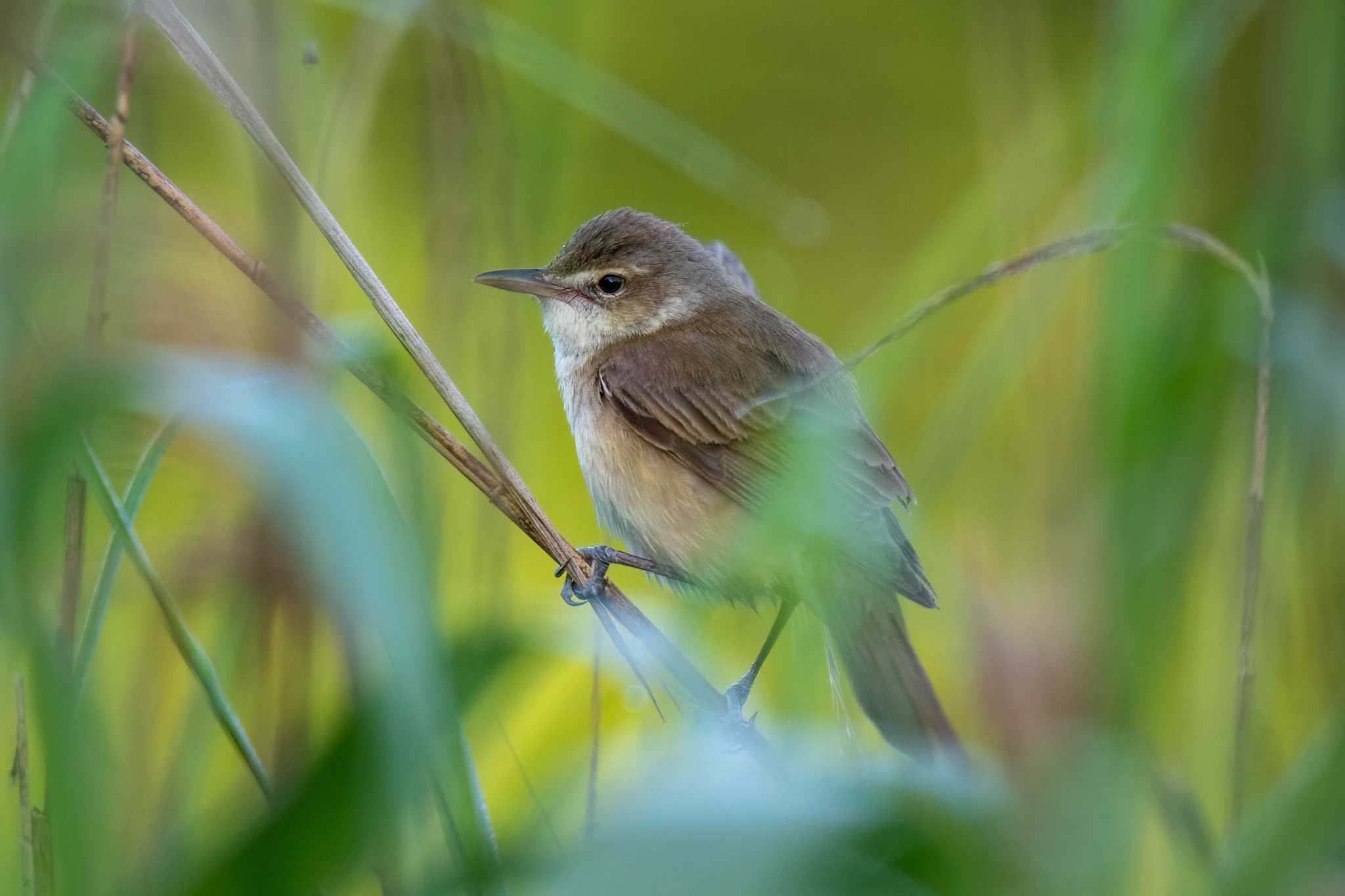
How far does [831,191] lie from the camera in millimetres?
6633

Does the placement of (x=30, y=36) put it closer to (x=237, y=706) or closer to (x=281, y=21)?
(x=281, y=21)

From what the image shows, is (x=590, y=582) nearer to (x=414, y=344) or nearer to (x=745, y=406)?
(x=414, y=344)

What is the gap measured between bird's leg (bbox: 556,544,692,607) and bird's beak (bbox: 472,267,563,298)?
58cm

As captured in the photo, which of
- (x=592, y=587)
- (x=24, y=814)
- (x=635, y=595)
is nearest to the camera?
(x=24, y=814)

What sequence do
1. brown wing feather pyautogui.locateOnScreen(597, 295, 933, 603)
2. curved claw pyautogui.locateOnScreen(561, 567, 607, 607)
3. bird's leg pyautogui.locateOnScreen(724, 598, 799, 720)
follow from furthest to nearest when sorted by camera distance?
brown wing feather pyautogui.locateOnScreen(597, 295, 933, 603) < bird's leg pyautogui.locateOnScreen(724, 598, 799, 720) < curved claw pyautogui.locateOnScreen(561, 567, 607, 607)

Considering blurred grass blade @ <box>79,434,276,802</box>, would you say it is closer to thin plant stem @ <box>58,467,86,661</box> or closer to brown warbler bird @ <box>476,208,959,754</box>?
thin plant stem @ <box>58,467,86,661</box>

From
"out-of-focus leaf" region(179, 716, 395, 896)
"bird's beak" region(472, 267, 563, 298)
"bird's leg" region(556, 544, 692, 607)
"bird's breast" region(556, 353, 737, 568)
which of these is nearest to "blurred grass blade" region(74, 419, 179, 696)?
"out-of-focus leaf" region(179, 716, 395, 896)

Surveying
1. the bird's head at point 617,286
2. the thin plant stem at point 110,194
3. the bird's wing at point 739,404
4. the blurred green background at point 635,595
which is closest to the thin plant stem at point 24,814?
the blurred green background at point 635,595

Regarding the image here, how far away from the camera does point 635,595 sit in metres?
3.05

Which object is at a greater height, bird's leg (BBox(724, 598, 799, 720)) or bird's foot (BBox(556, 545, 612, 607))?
bird's foot (BBox(556, 545, 612, 607))

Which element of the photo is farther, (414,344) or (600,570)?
(600,570)

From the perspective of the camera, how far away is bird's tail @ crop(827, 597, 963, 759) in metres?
2.12

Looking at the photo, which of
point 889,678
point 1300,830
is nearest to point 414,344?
point 889,678

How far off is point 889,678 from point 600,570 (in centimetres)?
55
